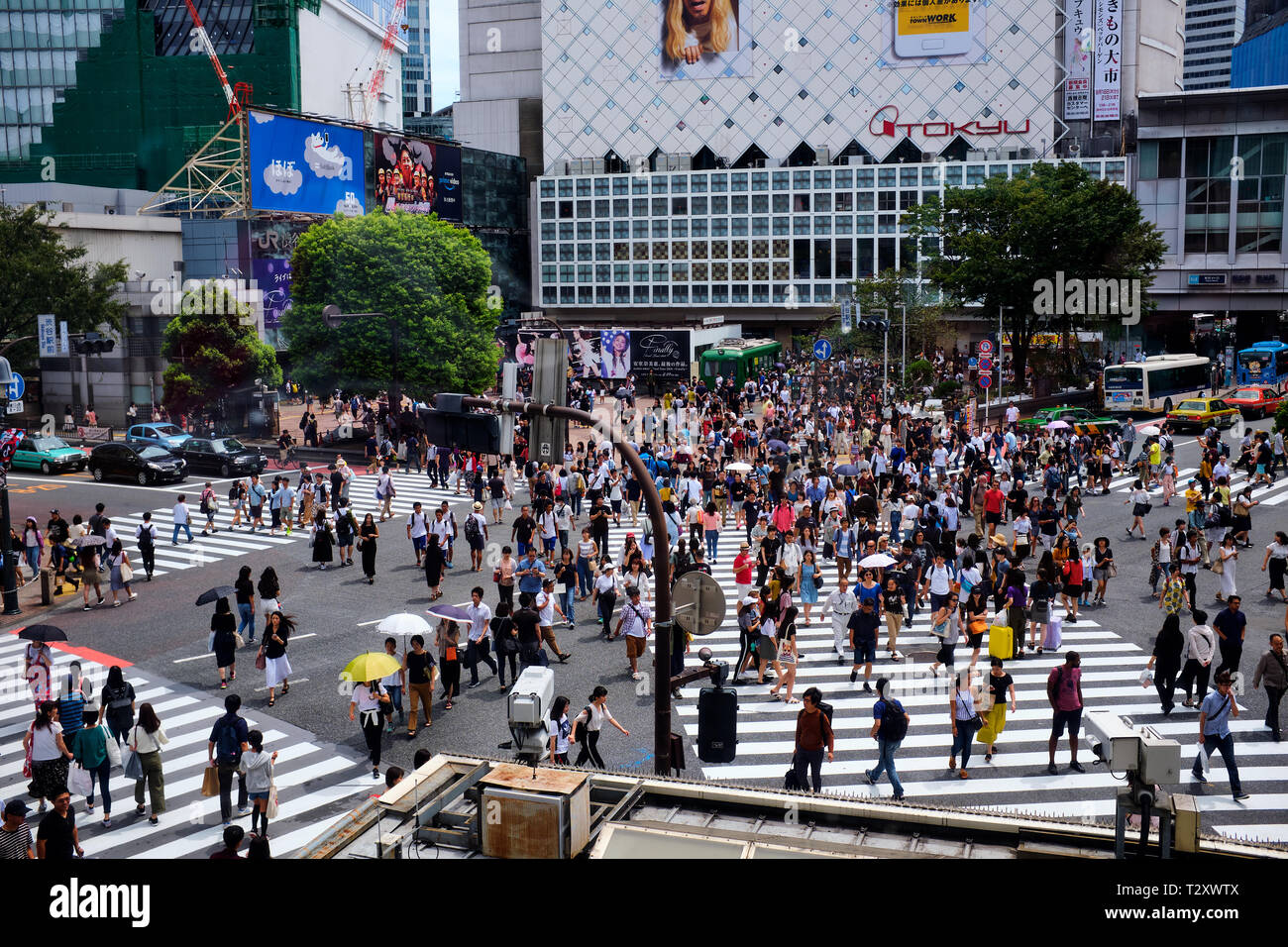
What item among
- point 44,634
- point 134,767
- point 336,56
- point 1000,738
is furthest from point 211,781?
point 336,56

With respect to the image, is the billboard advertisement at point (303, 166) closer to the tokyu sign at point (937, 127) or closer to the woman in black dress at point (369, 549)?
the tokyu sign at point (937, 127)

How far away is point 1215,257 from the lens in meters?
72.9

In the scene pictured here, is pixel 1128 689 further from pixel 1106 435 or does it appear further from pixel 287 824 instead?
pixel 1106 435

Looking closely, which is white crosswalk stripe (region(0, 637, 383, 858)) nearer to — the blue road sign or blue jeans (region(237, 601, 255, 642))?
blue jeans (region(237, 601, 255, 642))

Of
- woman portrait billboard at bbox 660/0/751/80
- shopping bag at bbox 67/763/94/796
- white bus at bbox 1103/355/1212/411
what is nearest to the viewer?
shopping bag at bbox 67/763/94/796

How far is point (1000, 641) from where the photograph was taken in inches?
675

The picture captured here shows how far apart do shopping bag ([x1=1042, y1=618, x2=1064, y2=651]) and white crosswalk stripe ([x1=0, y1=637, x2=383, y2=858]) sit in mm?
11329

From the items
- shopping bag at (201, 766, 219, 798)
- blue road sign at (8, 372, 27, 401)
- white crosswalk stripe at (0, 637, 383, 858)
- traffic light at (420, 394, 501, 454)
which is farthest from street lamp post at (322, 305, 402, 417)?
traffic light at (420, 394, 501, 454)

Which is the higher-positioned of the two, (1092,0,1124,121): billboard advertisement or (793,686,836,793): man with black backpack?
(1092,0,1124,121): billboard advertisement

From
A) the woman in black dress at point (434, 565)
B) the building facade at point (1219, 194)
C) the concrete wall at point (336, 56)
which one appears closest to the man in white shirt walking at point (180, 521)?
the woman in black dress at point (434, 565)

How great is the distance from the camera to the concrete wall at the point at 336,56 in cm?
9144

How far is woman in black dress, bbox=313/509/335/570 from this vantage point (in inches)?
1032

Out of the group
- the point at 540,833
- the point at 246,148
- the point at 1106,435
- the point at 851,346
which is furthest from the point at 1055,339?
the point at 540,833

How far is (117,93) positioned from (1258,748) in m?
90.7
